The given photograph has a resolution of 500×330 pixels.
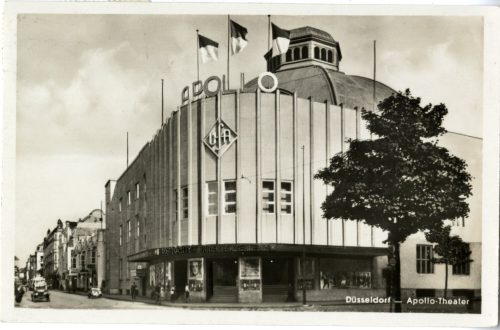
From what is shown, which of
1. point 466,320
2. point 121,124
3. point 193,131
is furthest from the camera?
point 193,131

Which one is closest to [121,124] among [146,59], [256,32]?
[146,59]

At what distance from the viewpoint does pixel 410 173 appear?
27.6 metres

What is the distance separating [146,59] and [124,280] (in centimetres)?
1101

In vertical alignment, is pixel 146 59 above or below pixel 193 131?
above

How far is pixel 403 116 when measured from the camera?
91.3 ft

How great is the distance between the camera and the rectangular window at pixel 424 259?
1163 inches

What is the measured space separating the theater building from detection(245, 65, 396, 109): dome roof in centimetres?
9

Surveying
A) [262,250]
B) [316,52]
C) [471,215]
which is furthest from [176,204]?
[471,215]

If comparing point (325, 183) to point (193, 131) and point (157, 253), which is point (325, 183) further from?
point (157, 253)

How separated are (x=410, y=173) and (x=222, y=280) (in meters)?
7.79

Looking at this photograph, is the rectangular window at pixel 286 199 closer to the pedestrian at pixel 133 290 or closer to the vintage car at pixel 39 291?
the pedestrian at pixel 133 290

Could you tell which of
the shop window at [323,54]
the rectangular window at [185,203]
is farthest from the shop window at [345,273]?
the shop window at [323,54]

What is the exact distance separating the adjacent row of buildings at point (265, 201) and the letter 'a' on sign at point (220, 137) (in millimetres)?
39

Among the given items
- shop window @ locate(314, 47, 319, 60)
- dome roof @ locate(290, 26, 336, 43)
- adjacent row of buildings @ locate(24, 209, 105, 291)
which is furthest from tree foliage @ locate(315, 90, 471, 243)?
adjacent row of buildings @ locate(24, 209, 105, 291)
